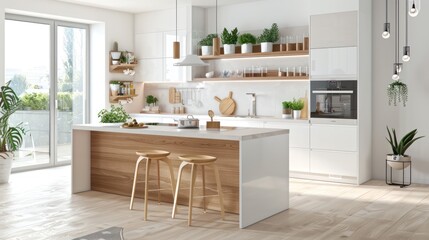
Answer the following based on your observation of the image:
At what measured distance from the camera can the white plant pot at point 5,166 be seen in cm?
702

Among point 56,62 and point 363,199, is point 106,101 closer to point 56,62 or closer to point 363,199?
point 56,62

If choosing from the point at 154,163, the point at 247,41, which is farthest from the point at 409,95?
the point at 154,163

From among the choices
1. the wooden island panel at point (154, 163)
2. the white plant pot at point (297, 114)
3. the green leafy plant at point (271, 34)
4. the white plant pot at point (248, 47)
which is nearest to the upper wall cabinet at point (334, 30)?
the green leafy plant at point (271, 34)

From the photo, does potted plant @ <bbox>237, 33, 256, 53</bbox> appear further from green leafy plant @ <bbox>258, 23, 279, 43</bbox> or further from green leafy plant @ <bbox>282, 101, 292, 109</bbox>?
green leafy plant @ <bbox>282, 101, 292, 109</bbox>

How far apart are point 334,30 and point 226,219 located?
11.2 feet

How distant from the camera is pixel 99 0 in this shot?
8109 mm

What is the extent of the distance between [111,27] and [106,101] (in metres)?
1.35

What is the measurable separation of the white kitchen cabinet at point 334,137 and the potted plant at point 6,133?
14.0ft

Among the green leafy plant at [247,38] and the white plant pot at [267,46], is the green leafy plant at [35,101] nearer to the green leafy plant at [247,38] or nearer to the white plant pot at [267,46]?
the green leafy plant at [247,38]

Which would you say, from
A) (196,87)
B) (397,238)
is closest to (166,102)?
(196,87)

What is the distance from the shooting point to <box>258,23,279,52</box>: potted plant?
25.8 feet

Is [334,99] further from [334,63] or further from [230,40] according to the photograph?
[230,40]

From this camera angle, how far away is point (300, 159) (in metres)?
7.45

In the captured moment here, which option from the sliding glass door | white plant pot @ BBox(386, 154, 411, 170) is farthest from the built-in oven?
the sliding glass door
